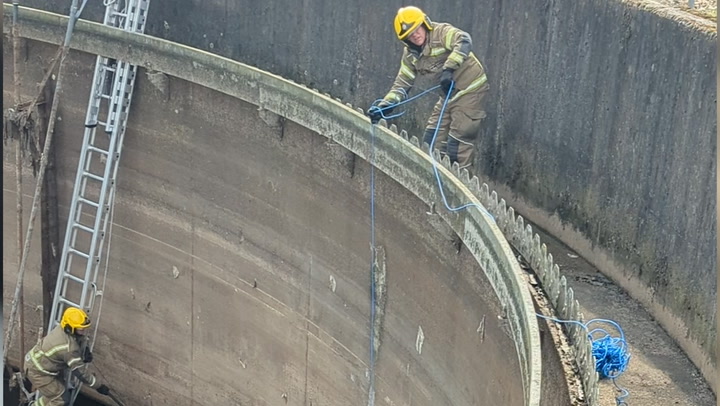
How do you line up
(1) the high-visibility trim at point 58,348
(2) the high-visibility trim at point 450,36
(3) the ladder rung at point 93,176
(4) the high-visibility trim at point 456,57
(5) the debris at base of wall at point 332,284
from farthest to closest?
(3) the ladder rung at point 93,176 → (1) the high-visibility trim at point 58,348 → (5) the debris at base of wall at point 332,284 → (2) the high-visibility trim at point 450,36 → (4) the high-visibility trim at point 456,57

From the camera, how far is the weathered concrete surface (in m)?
7.32

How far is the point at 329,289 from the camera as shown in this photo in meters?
11.6

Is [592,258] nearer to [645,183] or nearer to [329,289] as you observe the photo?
[645,183]

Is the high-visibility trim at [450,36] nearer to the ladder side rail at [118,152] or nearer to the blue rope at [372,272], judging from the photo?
the blue rope at [372,272]

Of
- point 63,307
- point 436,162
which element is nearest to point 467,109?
point 436,162

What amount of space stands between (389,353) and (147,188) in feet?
16.9

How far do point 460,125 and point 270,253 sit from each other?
13.2 feet

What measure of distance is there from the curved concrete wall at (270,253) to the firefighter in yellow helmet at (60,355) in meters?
2.10

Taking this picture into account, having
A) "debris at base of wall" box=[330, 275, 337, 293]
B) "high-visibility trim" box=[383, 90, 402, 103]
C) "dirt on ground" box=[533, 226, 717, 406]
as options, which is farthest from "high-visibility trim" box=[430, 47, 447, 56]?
"debris at base of wall" box=[330, 275, 337, 293]

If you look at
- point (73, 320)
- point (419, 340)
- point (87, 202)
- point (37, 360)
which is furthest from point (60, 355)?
point (419, 340)

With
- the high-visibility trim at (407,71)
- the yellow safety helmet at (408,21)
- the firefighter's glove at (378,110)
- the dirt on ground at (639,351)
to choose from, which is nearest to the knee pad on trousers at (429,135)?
the firefighter's glove at (378,110)

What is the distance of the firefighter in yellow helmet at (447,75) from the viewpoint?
357 inches

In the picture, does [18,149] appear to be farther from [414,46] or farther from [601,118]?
[601,118]

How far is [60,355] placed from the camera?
39.7 ft
